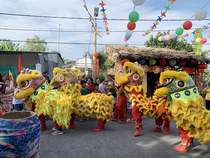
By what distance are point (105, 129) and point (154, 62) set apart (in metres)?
4.00

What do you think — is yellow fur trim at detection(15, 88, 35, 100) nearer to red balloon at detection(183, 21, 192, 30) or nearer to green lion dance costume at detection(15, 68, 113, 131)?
green lion dance costume at detection(15, 68, 113, 131)

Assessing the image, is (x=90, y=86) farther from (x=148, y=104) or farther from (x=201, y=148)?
(x=201, y=148)

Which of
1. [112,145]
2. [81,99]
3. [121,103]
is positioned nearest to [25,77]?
[81,99]

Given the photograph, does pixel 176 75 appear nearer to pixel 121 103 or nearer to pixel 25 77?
pixel 121 103

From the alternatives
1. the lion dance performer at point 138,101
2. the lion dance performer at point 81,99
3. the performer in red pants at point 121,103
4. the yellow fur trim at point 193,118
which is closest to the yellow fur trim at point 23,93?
the lion dance performer at point 81,99

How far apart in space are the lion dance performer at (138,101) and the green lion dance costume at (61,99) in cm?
68

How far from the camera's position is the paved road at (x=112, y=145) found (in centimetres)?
303

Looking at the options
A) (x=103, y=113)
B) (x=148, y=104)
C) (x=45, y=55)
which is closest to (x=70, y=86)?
(x=103, y=113)

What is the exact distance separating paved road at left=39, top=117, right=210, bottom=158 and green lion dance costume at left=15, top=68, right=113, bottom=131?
460mm

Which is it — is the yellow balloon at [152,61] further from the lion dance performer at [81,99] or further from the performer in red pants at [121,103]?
the lion dance performer at [81,99]

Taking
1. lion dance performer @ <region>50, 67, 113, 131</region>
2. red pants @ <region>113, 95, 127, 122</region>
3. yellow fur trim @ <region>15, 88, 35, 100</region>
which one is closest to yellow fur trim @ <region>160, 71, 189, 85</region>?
lion dance performer @ <region>50, 67, 113, 131</region>

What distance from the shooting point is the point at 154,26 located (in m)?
6.77

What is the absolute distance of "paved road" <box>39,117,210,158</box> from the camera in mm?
3027

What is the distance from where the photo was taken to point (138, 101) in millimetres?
3971
